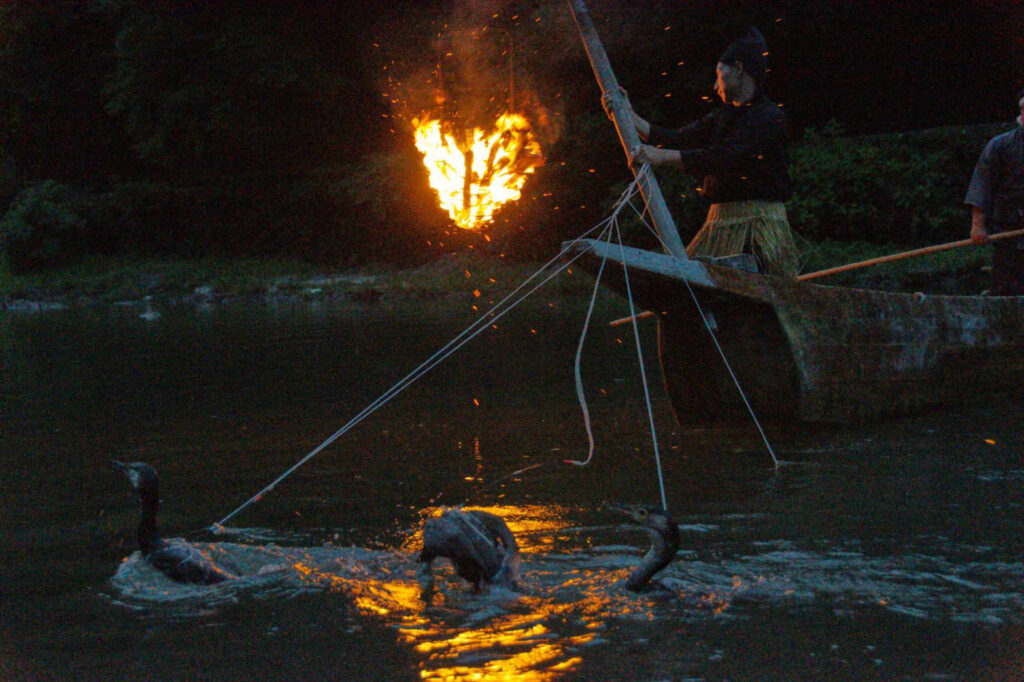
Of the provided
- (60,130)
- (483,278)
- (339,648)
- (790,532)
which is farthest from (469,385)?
(60,130)

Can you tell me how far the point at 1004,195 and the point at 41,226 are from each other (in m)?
26.0

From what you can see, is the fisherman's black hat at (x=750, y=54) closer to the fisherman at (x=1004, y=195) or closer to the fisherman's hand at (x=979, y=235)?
the fisherman's hand at (x=979, y=235)

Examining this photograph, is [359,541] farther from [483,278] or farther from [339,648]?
[483,278]

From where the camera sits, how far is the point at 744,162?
292 inches

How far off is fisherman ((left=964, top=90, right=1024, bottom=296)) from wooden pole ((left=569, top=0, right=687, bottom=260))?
3014mm

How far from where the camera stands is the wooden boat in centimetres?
725

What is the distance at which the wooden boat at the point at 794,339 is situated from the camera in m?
7.25

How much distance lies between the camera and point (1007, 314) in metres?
8.77

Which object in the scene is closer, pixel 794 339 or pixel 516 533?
pixel 516 533

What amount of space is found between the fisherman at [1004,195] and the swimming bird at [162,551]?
21.3 ft

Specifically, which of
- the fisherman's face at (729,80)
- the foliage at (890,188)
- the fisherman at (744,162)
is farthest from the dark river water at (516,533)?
the foliage at (890,188)

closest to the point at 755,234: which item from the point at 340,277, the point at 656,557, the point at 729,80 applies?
the point at 729,80

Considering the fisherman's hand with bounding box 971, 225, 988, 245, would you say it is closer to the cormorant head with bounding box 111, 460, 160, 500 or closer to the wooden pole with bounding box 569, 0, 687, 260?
the wooden pole with bounding box 569, 0, 687, 260

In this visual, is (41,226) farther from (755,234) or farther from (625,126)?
(755,234)
